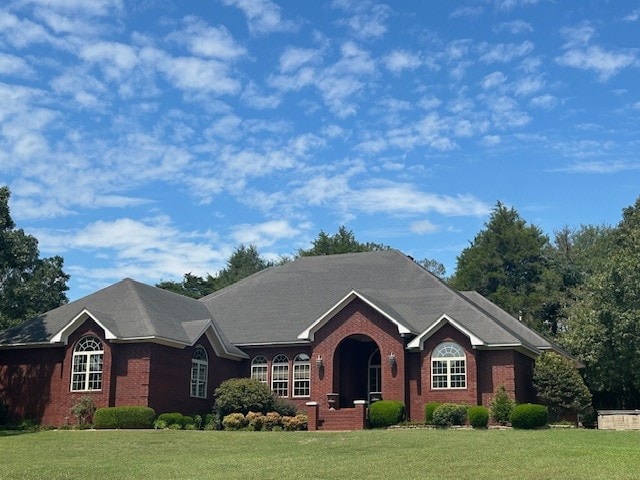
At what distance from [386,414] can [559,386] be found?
777cm

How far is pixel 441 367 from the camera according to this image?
1519 inches

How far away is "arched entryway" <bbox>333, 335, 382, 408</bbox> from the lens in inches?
1649

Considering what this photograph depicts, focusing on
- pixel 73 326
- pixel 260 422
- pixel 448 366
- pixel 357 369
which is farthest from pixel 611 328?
pixel 73 326

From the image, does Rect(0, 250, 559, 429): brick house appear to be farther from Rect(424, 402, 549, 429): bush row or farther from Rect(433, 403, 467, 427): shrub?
Rect(433, 403, 467, 427): shrub

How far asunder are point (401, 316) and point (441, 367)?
3.39 meters

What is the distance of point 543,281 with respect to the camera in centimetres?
6956

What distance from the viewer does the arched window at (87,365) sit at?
3800 cm

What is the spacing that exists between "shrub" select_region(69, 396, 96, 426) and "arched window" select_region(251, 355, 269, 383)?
30.2 ft

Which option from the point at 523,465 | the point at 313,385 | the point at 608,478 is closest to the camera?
the point at 608,478

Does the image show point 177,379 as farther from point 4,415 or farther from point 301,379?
point 4,415

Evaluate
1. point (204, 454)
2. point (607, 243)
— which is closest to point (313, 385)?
point (204, 454)

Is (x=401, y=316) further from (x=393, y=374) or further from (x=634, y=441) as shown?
(x=634, y=441)

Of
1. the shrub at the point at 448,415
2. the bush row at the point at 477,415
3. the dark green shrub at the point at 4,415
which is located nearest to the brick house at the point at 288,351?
the dark green shrub at the point at 4,415

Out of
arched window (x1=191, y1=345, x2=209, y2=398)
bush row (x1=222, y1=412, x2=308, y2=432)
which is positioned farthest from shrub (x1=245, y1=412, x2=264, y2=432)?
arched window (x1=191, y1=345, x2=209, y2=398)
